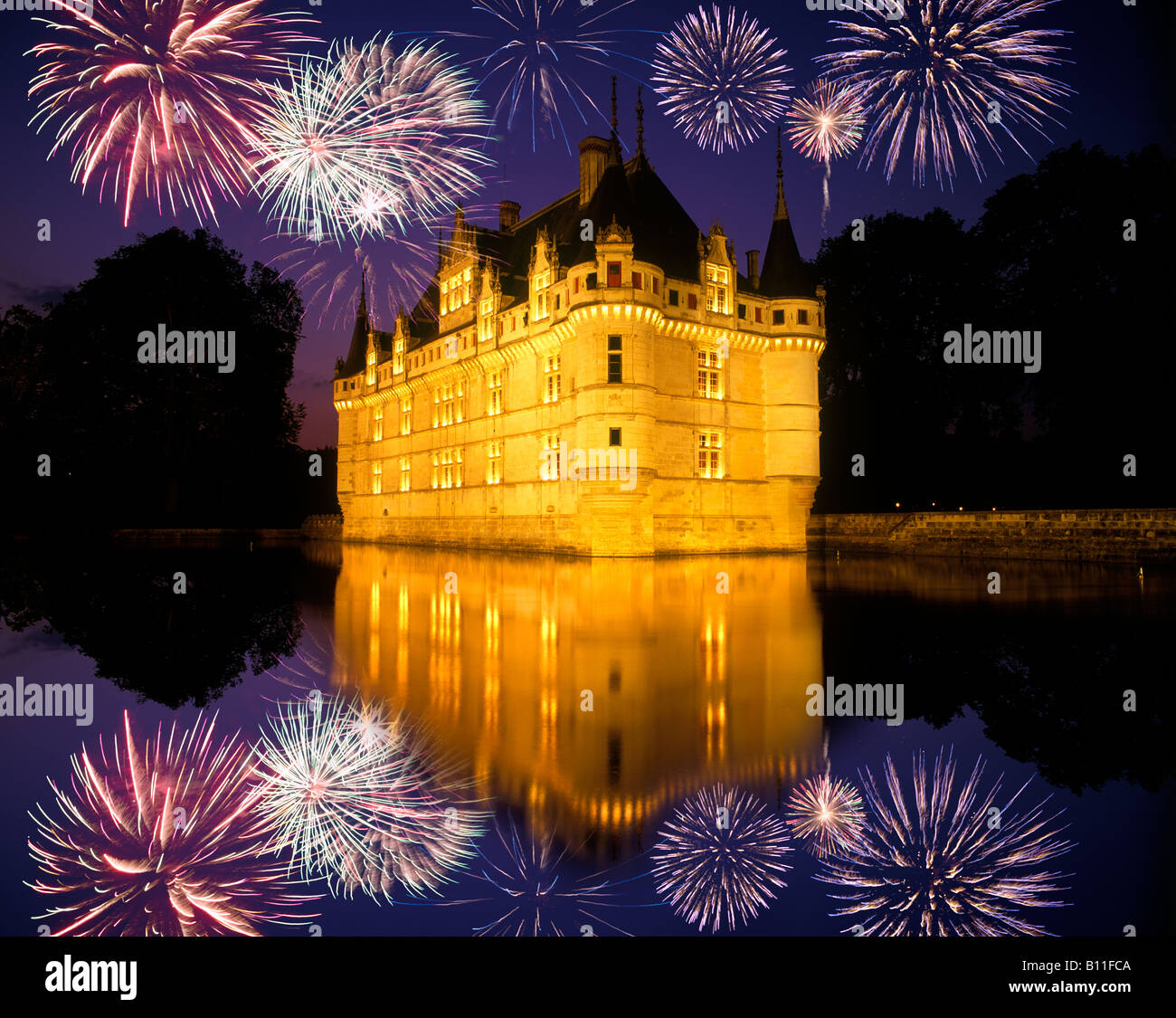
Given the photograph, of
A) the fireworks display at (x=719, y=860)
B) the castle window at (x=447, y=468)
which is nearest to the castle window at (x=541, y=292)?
the castle window at (x=447, y=468)

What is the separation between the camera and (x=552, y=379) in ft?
109

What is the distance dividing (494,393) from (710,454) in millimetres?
11923

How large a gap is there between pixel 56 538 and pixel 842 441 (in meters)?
46.5

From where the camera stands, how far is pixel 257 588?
59.2 ft

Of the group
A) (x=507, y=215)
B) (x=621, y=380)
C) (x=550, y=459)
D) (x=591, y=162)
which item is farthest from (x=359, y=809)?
(x=507, y=215)

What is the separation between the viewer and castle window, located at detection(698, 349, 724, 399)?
32625mm

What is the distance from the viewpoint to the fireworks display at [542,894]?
347cm

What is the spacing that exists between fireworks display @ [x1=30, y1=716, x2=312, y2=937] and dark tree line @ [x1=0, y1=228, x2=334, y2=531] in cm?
4498

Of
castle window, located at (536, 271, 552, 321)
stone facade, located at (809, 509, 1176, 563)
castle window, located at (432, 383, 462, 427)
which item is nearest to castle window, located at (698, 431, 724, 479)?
stone facade, located at (809, 509, 1176, 563)

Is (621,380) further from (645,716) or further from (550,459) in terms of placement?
(645,716)

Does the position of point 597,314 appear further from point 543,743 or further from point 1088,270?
point 543,743

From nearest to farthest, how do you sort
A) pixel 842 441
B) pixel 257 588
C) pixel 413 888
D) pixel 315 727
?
pixel 413 888
pixel 315 727
pixel 257 588
pixel 842 441

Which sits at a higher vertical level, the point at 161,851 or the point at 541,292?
the point at 541,292
